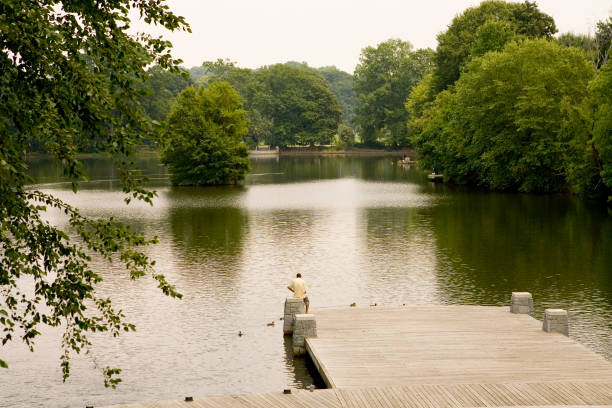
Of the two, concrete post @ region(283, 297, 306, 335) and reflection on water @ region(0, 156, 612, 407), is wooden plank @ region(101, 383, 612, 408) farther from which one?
concrete post @ region(283, 297, 306, 335)

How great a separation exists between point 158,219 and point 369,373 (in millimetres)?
39382

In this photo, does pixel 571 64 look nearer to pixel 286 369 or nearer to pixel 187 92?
pixel 187 92

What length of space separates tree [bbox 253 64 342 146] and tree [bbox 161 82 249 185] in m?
94.1

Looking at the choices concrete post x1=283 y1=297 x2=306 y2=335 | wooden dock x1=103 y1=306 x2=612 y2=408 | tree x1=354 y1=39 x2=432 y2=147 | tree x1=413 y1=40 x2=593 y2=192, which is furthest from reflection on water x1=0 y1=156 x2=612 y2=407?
tree x1=354 y1=39 x2=432 y2=147

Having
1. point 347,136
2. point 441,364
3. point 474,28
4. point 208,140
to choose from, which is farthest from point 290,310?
point 347,136

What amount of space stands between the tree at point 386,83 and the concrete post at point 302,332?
15118cm

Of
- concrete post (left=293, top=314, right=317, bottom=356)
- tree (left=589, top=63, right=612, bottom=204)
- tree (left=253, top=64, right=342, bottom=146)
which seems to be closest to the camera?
concrete post (left=293, top=314, right=317, bottom=356)

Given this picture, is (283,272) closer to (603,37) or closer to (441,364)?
(441,364)

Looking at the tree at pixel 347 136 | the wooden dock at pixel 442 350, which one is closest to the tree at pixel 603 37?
the tree at pixel 347 136

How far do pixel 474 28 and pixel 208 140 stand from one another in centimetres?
3902

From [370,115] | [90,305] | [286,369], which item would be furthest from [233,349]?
[370,115]

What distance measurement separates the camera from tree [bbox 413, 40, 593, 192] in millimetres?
70938

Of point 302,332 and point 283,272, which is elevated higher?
point 302,332

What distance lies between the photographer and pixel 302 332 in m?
24.2
